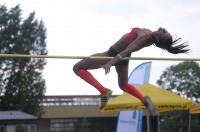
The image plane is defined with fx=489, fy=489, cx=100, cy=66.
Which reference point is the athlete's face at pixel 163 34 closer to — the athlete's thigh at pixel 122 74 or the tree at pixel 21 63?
the athlete's thigh at pixel 122 74

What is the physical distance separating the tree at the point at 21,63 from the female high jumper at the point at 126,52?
30.2 m

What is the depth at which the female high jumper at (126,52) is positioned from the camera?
6.05 metres

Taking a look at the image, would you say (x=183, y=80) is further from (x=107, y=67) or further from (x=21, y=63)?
(x=107, y=67)

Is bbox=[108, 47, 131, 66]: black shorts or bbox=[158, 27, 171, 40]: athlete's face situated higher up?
bbox=[158, 27, 171, 40]: athlete's face

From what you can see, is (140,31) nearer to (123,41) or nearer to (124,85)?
(123,41)

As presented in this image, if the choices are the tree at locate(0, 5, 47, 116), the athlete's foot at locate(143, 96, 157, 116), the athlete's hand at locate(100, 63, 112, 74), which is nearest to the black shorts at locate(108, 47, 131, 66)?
the athlete's hand at locate(100, 63, 112, 74)

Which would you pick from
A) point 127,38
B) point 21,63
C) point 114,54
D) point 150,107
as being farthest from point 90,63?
point 21,63

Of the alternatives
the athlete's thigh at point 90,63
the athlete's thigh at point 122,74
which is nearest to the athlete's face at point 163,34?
the athlete's thigh at point 122,74

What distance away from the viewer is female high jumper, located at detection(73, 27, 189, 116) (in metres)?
6.05

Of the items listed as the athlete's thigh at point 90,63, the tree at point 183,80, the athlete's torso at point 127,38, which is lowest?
the athlete's thigh at point 90,63

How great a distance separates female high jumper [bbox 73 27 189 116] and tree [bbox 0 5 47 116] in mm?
30210

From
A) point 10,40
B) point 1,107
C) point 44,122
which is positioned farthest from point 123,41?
point 44,122

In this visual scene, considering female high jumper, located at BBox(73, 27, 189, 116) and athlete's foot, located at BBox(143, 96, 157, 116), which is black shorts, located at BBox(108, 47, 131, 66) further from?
athlete's foot, located at BBox(143, 96, 157, 116)

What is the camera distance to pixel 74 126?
5016 centimetres
